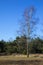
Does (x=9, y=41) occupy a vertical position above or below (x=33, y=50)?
above

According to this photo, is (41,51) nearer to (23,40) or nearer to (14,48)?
(14,48)

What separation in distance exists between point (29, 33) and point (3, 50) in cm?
2439

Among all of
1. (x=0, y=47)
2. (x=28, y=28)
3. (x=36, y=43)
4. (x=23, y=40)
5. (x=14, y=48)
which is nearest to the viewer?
(x=28, y=28)

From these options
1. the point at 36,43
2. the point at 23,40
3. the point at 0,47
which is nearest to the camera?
the point at 23,40

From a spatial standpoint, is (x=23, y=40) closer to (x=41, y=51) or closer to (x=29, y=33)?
(x=29, y=33)

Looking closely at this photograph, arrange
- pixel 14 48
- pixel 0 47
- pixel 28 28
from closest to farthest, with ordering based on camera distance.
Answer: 1. pixel 28 28
2. pixel 14 48
3. pixel 0 47

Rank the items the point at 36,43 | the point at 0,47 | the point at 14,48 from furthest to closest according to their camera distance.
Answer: the point at 0,47 < the point at 14,48 < the point at 36,43

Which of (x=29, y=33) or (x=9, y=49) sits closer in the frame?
(x=29, y=33)

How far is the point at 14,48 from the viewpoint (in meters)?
57.2

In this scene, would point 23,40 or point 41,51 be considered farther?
point 41,51

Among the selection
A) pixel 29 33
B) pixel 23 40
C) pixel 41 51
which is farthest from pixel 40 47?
pixel 29 33

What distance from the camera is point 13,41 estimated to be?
64.8 meters

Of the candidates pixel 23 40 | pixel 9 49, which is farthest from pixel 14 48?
pixel 23 40

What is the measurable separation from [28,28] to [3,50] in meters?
24.8
